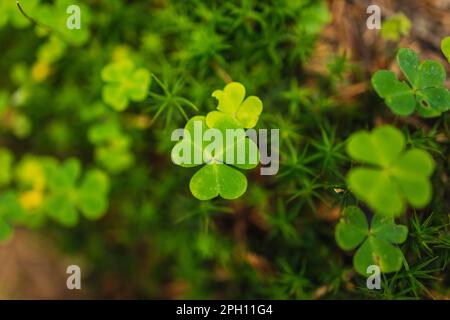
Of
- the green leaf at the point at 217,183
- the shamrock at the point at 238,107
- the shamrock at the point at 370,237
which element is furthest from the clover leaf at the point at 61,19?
the shamrock at the point at 370,237

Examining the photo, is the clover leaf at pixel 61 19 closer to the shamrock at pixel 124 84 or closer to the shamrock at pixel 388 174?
the shamrock at pixel 124 84

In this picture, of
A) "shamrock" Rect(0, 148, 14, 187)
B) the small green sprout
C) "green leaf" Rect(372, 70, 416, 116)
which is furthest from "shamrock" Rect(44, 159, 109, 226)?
the small green sprout

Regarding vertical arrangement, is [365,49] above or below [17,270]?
above

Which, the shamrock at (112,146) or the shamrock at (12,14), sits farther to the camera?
the shamrock at (112,146)

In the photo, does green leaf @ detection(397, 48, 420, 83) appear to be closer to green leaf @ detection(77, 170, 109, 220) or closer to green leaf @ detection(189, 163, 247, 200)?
green leaf @ detection(189, 163, 247, 200)

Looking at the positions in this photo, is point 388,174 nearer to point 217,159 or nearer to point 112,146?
point 217,159
